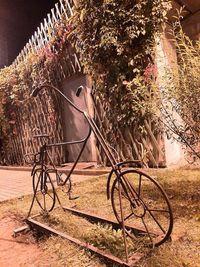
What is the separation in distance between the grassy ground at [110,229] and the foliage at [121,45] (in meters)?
1.53

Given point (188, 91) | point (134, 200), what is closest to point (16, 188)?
point (134, 200)

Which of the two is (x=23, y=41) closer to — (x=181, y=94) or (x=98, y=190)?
(x=98, y=190)

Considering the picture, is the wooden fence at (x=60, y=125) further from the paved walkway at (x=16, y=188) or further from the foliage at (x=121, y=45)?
the paved walkway at (x=16, y=188)

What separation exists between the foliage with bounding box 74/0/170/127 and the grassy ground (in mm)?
1534

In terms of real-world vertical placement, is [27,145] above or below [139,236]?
above

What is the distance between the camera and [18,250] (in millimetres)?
3086

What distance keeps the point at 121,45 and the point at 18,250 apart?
369 centimetres

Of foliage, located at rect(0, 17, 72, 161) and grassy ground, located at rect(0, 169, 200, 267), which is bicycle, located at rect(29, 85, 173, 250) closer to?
grassy ground, located at rect(0, 169, 200, 267)

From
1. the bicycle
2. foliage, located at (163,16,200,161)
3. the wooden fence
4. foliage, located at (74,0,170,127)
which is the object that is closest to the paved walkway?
the bicycle

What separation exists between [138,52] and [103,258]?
3896 millimetres

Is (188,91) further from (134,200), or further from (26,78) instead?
(26,78)

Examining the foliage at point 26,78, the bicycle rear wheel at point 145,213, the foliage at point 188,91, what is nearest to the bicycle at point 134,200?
the bicycle rear wheel at point 145,213

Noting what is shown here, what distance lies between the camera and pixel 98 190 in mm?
4645

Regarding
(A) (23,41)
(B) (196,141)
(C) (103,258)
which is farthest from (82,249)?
(A) (23,41)
